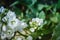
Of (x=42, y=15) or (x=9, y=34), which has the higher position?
(x=42, y=15)

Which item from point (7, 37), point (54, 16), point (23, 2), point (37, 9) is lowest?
point (7, 37)

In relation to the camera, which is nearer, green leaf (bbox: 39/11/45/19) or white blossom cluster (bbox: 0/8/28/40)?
white blossom cluster (bbox: 0/8/28/40)

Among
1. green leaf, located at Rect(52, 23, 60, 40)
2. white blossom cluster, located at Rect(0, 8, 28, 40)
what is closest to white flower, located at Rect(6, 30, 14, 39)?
white blossom cluster, located at Rect(0, 8, 28, 40)

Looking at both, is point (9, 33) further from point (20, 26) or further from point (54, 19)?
point (54, 19)

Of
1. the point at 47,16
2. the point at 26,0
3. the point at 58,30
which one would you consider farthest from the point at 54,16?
the point at 26,0

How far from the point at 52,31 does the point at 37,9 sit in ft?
0.88

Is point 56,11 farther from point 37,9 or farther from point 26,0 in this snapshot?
point 26,0

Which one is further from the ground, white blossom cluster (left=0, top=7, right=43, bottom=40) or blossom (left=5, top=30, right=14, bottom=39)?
white blossom cluster (left=0, top=7, right=43, bottom=40)

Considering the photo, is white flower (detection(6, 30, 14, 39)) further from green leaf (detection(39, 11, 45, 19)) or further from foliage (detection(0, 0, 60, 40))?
green leaf (detection(39, 11, 45, 19))

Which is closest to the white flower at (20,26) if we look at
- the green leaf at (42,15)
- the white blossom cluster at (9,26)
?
the white blossom cluster at (9,26)

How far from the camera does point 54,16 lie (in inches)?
61.6

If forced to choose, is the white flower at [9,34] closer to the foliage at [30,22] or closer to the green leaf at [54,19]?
the foliage at [30,22]

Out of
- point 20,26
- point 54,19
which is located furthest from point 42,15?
point 20,26

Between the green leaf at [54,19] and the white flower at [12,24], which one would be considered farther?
the green leaf at [54,19]
